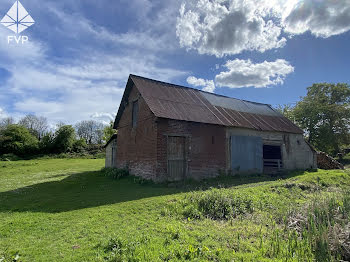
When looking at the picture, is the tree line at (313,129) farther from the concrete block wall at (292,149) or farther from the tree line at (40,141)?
the concrete block wall at (292,149)

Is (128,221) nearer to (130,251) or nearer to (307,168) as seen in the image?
(130,251)

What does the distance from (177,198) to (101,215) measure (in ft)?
9.36

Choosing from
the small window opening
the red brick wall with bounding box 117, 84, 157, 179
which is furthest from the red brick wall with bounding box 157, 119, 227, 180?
the small window opening

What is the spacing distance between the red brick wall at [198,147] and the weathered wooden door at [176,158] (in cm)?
30

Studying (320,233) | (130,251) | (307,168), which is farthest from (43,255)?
(307,168)

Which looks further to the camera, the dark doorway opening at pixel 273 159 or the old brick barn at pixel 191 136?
the dark doorway opening at pixel 273 159

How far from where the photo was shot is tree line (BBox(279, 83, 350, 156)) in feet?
87.5

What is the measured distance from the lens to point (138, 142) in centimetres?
1352

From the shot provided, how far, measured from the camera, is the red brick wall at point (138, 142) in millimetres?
11852

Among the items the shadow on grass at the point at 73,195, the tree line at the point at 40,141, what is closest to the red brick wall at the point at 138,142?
the shadow on grass at the point at 73,195

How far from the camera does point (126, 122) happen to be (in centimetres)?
1554

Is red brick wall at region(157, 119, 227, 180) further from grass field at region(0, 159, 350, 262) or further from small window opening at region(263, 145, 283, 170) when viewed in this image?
small window opening at region(263, 145, 283, 170)

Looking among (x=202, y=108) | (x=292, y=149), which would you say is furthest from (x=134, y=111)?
(x=292, y=149)

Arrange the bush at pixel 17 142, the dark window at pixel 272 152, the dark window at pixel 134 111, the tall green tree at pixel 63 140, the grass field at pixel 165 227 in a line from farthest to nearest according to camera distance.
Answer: the tall green tree at pixel 63 140 < the bush at pixel 17 142 < the dark window at pixel 272 152 < the dark window at pixel 134 111 < the grass field at pixel 165 227
